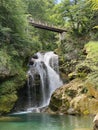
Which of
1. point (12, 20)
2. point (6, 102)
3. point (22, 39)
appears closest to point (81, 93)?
point (6, 102)

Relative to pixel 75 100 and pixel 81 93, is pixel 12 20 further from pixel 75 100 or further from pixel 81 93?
pixel 75 100

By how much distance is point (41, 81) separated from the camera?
21766 mm

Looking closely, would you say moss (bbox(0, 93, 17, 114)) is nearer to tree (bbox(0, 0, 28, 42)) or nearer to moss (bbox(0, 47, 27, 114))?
moss (bbox(0, 47, 27, 114))

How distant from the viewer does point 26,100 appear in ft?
69.5

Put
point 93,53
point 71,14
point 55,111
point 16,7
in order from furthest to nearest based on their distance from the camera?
point 71,14 → point 16,7 → point 55,111 → point 93,53

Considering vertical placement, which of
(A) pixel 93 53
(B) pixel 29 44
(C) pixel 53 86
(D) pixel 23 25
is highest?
(D) pixel 23 25

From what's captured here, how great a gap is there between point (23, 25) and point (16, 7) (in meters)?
1.49

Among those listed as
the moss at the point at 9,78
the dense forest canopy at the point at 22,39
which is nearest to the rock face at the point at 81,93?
the dense forest canopy at the point at 22,39

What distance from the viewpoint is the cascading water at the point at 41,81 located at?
21250 mm

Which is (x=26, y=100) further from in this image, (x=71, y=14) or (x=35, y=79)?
(x=71, y=14)

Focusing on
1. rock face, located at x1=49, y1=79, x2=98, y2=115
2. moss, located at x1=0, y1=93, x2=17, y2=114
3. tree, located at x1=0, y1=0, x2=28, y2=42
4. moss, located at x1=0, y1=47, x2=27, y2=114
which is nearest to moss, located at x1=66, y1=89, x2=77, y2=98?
rock face, located at x1=49, y1=79, x2=98, y2=115

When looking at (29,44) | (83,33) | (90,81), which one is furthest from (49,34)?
(90,81)

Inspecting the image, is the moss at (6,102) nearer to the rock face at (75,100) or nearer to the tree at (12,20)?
the rock face at (75,100)

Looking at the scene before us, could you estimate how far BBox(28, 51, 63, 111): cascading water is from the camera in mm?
21250
